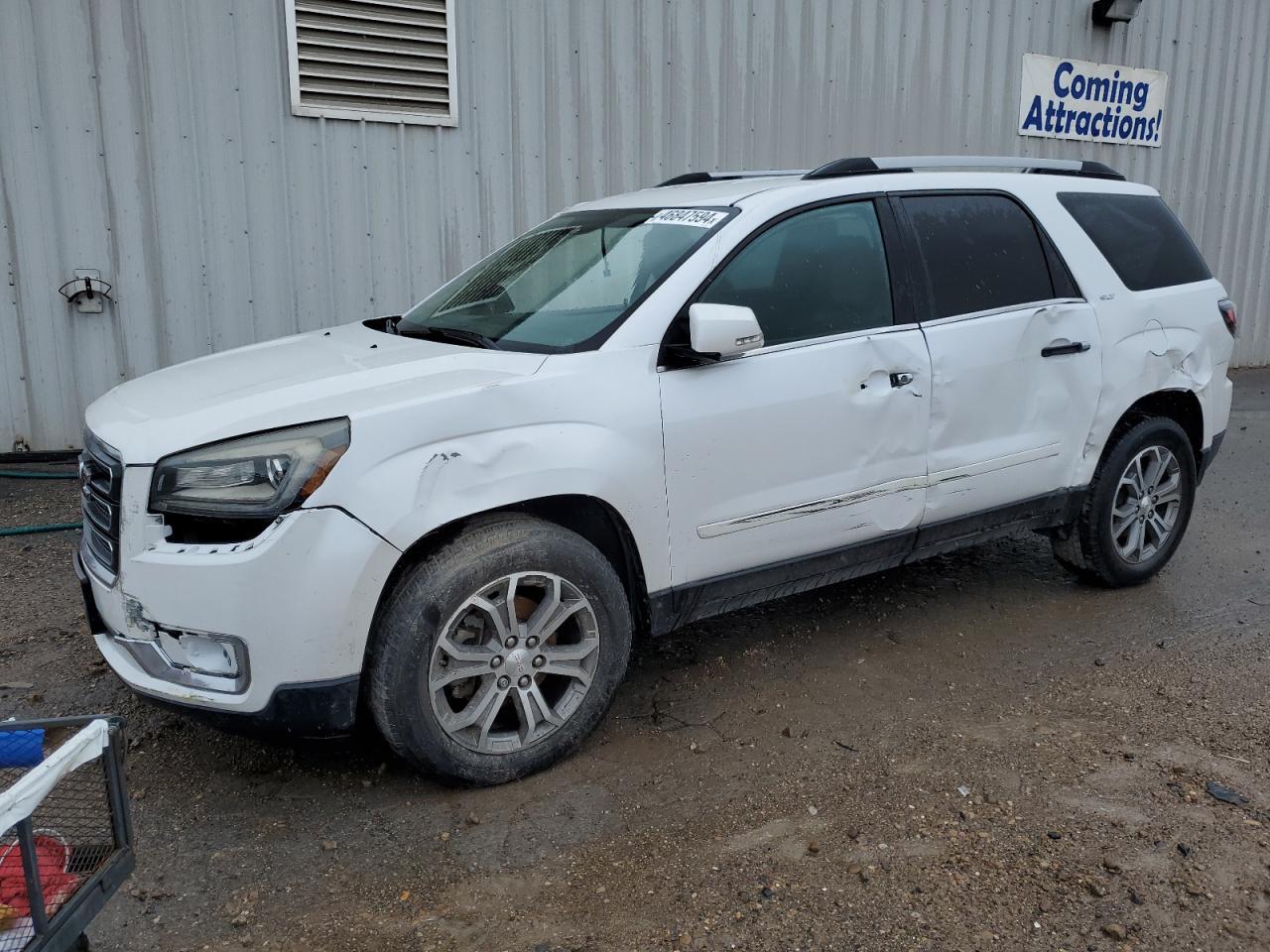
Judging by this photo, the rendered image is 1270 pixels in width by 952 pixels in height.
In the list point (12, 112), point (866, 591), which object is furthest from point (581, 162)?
point (866, 591)

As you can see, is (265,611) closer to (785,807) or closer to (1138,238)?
(785,807)

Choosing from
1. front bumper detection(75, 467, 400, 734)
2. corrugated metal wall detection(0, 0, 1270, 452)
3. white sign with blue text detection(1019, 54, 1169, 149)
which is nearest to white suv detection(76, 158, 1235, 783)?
front bumper detection(75, 467, 400, 734)

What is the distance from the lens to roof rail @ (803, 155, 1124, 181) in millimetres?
4027

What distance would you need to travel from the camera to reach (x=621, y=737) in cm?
356

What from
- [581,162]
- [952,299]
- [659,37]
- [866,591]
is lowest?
[866,591]

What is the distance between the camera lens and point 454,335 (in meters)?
3.74

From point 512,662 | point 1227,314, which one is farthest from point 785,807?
point 1227,314

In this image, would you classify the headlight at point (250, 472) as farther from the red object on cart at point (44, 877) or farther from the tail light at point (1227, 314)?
the tail light at point (1227, 314)

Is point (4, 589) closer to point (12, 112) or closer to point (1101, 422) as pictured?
point (12, 112)

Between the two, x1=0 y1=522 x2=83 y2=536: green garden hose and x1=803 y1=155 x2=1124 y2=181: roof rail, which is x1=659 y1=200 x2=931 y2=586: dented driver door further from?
x1=0 y1=522 x2=83 y2=536: green garden hose

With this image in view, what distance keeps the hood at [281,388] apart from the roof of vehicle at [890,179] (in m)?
1.14

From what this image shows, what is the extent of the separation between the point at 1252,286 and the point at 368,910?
475 inches

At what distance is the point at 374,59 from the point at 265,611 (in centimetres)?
522

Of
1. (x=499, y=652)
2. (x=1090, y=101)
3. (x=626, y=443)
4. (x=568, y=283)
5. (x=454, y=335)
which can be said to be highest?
(x=1090, y=101)
